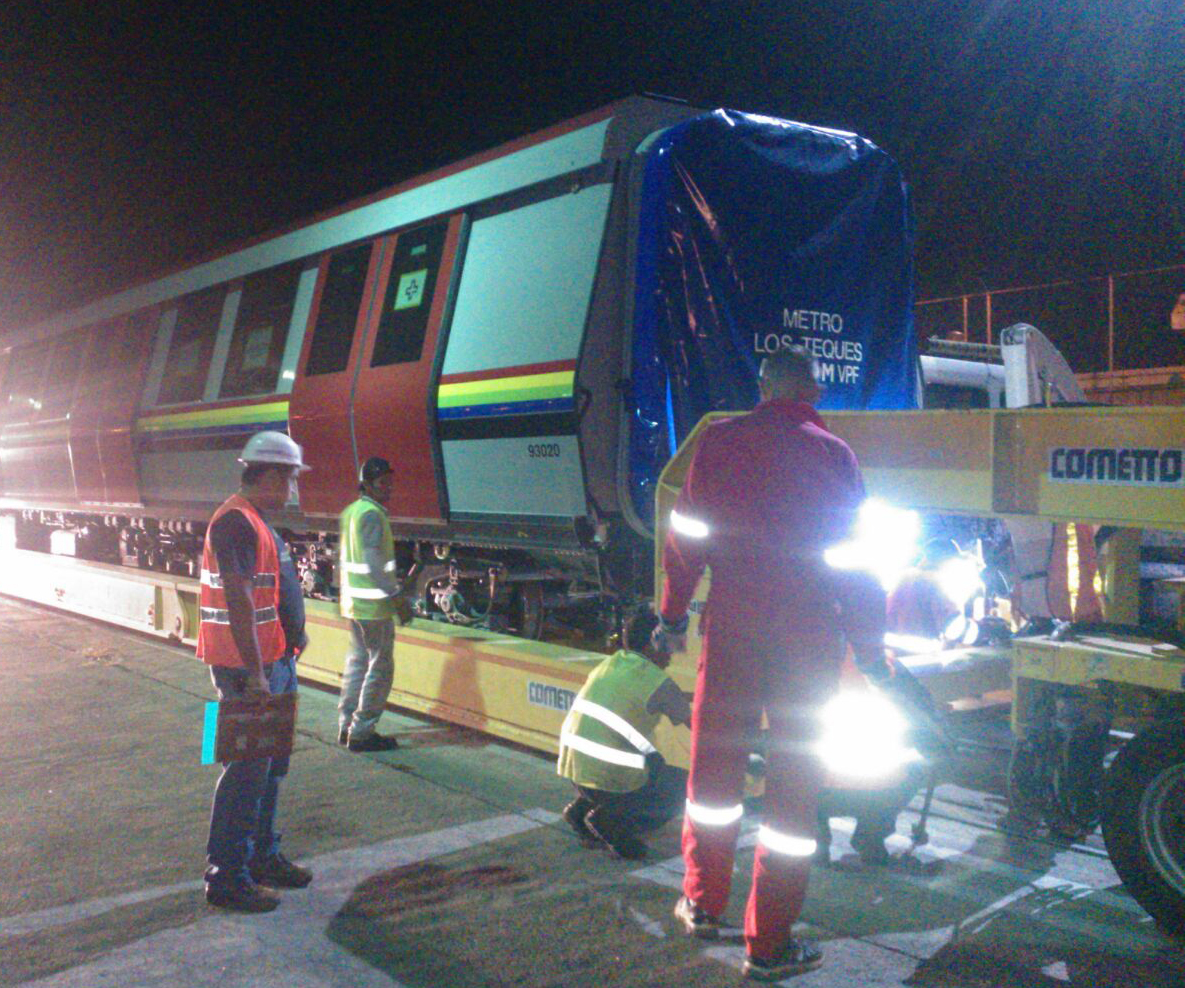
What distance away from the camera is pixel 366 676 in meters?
6.66

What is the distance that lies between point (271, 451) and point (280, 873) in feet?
5.40

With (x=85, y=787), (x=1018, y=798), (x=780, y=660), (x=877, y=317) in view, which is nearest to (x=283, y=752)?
(x=780, y=660)

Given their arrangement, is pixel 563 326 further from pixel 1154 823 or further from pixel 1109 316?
pixel 1109 316

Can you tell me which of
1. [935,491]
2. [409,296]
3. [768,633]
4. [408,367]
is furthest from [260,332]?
[768,633]

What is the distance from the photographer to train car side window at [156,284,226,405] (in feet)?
36.3

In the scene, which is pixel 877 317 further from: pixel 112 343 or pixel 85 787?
pixel 112 343

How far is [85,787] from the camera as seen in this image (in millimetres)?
6000

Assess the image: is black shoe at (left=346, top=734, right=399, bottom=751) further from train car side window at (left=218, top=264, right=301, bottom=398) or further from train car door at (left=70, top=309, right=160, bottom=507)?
train car door at (left=70, top=309, right=160, bottom=507)

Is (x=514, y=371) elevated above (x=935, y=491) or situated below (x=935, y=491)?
above

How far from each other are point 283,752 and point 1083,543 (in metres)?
3.83

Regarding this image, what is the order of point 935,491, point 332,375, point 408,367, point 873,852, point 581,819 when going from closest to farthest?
point 935,491 → point 873,852 → point 581,819 → point 408,367 → point 332,375

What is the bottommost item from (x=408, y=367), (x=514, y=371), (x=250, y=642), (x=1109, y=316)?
(x=250, y=642)

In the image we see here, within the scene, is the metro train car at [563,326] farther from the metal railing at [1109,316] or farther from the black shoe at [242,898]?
the metal railing at [1109,316]

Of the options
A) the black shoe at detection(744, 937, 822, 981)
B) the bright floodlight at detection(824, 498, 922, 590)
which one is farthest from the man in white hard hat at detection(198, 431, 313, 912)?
the bright floodlight at detection(824, 498, 922, 590)
